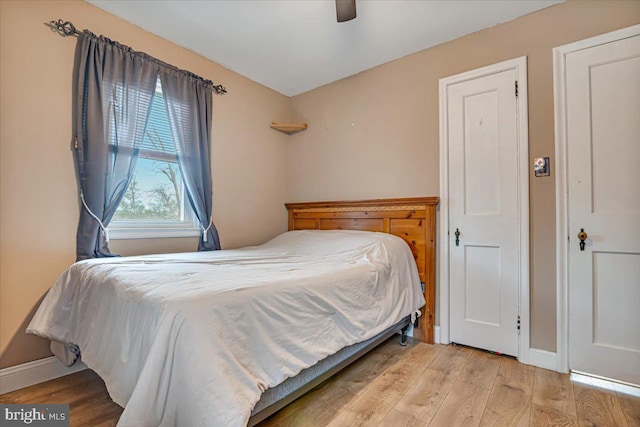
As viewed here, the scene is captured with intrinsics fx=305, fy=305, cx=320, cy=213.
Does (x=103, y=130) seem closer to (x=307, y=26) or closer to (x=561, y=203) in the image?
(x=307, y=26)

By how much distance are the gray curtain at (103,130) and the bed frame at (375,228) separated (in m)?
1.64

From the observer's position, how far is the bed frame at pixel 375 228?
62.3 inches

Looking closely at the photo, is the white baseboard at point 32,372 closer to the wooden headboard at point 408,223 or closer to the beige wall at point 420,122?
the wooden headboard at point 408,223

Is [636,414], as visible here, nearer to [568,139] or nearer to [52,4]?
[568,139]

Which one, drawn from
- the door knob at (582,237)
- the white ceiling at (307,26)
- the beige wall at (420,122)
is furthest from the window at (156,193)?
the door knob at (582,237)

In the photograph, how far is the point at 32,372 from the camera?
1869 millimetres

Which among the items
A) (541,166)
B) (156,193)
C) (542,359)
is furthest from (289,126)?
(542,359)

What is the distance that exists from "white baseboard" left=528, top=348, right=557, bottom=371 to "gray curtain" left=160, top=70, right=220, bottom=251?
102 inches

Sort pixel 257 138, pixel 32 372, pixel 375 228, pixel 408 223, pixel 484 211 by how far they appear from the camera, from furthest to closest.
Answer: pixel 257 138
pixel 375 228
pixel 408 223
pixel 484 211
pixel 32 372

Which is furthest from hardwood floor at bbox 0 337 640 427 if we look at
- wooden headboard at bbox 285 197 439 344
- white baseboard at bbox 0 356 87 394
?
wooden headboard at bbox 285 197 439 344

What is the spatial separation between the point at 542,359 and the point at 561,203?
42.1 inches

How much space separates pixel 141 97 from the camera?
2.33 m

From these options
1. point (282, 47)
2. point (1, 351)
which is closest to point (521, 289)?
point (282, 47)

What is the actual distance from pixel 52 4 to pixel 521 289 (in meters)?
3.68
